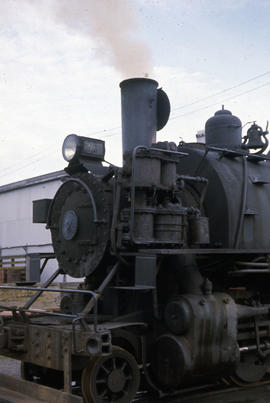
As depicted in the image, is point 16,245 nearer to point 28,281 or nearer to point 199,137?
point 199,137

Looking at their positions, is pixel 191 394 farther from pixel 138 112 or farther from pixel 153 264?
pixel 138 112

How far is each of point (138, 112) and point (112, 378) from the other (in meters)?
3.11

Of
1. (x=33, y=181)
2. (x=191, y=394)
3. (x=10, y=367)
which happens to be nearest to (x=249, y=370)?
(x=191, y=394)

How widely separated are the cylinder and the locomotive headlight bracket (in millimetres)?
310

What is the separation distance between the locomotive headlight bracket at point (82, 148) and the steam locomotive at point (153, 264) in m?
0.01

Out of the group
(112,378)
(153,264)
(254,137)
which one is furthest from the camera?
(254,137)

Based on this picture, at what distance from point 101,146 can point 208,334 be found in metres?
2.58

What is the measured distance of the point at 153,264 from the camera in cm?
530

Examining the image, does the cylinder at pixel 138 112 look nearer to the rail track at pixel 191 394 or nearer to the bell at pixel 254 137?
the bell at pixel 254 137

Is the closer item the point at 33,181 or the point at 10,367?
the point at 10,367

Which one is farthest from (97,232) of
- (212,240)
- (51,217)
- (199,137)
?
(199,137)

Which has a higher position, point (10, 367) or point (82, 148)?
point (82, 148)

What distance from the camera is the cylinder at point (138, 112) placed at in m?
6.37

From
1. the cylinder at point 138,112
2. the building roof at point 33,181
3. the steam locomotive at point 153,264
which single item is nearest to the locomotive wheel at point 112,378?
the steam locomotive at point 153,264
